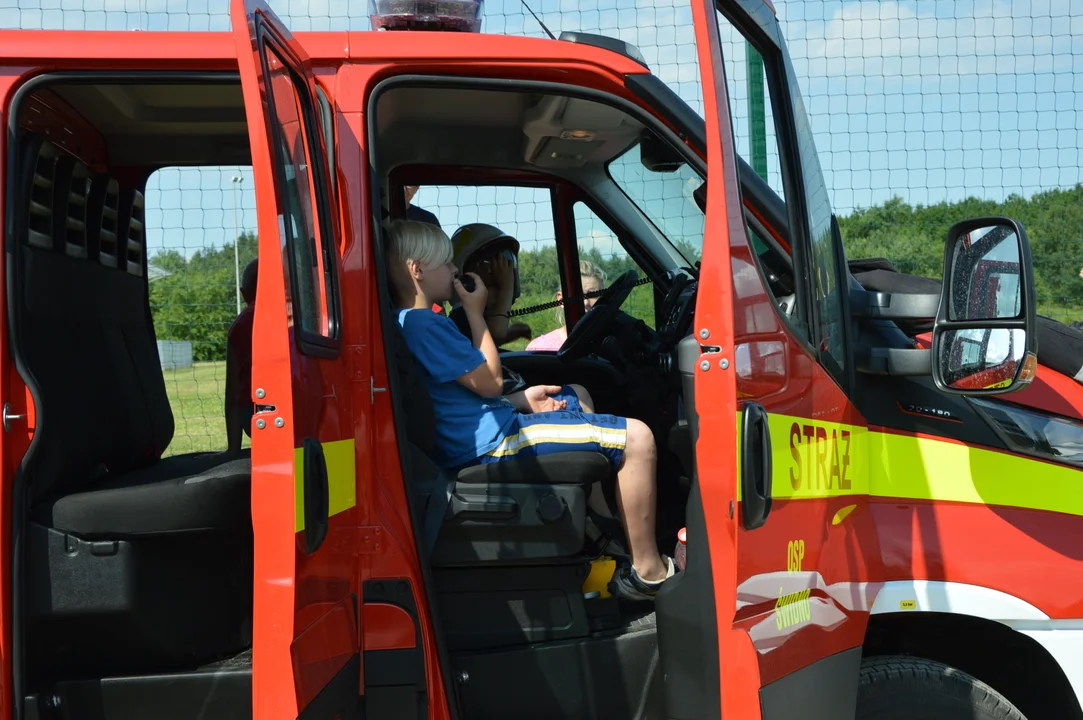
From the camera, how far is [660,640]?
222 centimetres

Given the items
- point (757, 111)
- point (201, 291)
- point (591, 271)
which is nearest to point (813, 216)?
point (757, 111)

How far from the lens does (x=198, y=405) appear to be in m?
8.38

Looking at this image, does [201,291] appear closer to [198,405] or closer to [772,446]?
[198,405]

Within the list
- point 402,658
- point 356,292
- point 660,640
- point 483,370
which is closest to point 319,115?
point 356,292

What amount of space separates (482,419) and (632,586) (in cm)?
59

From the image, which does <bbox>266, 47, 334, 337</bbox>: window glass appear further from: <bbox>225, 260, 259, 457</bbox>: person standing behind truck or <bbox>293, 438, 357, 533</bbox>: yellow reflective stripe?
<bbox>225, 260, 259, 457</bbox>: person standing behind truck

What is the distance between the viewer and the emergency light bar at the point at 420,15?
2541 mm

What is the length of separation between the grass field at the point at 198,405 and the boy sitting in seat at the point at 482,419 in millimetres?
4298

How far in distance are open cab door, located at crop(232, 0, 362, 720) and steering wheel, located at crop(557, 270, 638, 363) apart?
1294 millimetres

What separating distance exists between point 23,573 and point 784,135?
1.98 meters

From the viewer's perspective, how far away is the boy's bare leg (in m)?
2.66

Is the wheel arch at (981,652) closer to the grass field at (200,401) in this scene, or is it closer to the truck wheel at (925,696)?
the truck wheel at (925,696)

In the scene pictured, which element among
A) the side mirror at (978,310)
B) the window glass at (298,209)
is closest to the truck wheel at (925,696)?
the side mirror at (978,310)

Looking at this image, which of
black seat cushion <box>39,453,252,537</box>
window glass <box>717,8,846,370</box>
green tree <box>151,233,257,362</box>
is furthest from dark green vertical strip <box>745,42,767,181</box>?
green tree <box>151,233,257,362</box>
